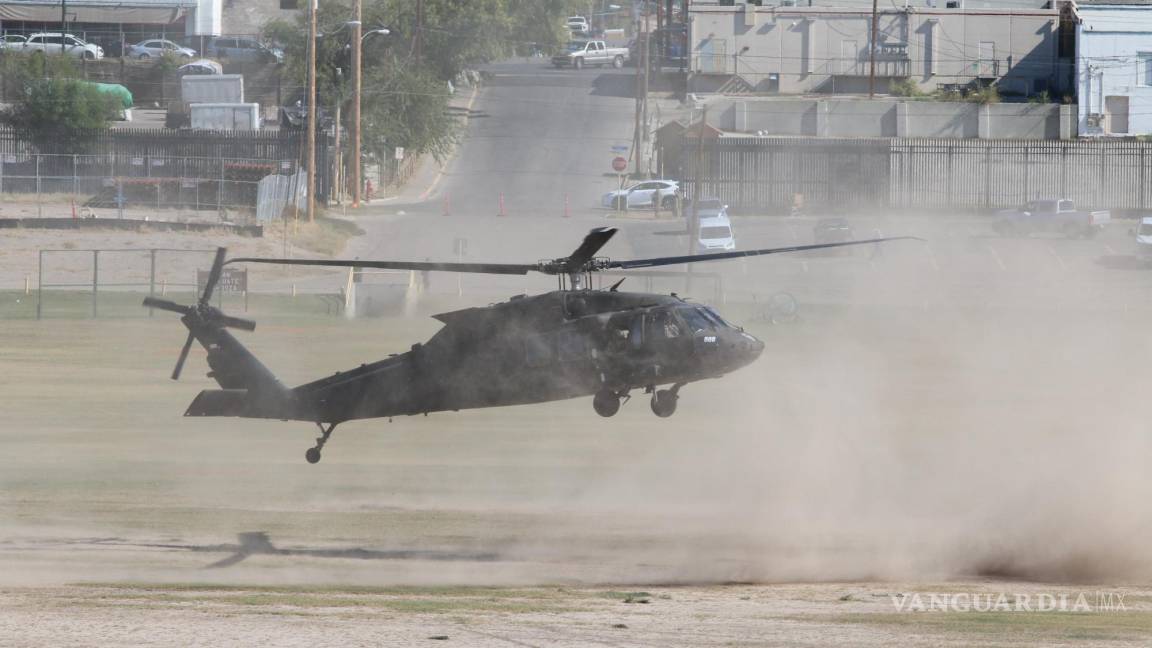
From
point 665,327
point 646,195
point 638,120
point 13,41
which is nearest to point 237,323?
point 665,327

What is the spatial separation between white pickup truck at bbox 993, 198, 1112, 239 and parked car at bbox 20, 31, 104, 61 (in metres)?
67.2

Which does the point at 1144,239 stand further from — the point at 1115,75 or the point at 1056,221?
the point at 1115,75

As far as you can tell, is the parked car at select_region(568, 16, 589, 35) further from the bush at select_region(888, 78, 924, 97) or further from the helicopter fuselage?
the helicopter fuselage

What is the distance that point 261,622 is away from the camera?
52.3ft

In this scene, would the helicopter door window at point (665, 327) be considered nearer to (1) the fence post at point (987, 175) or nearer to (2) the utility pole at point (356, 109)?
(2) the utility pole at point (356, 109)

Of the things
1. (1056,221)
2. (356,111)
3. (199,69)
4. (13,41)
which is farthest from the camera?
(13,41)

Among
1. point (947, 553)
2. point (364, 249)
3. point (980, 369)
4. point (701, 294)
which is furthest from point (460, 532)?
point (364, 249)

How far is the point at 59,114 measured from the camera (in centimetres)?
7450

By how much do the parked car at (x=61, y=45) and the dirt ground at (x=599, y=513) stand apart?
6844cm

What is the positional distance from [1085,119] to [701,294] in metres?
43.0

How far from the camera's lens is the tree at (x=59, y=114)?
244ft

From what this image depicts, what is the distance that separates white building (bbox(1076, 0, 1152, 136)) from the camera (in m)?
82.1

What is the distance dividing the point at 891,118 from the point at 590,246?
66.2 metres

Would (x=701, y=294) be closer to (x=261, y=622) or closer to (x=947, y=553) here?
(x=947, y=553)
